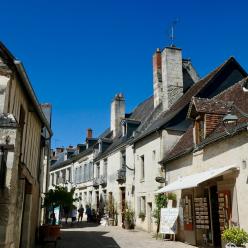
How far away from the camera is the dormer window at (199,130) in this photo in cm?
1212

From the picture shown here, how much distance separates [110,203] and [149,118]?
6.66 m

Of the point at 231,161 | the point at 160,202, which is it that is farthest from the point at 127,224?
the point at 231,161

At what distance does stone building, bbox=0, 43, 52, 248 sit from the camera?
5.29 metres

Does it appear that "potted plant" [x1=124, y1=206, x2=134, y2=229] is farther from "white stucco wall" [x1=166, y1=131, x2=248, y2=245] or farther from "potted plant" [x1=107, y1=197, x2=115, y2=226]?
"white stucco wall" [x1=166, y1=131, x2=248, y2=245]

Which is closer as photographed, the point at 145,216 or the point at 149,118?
the point at 145,216

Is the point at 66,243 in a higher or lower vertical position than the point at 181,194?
lower

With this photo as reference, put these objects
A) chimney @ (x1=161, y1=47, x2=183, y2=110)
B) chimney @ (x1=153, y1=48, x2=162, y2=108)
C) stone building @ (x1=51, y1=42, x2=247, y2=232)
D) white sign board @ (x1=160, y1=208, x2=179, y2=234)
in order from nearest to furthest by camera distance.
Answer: white sign board @ (x1=160, y1=208, x2=179, y2=234) → stone building @ (x1=51, y1=42, x2=247, y2=232) → chimney @ (x1=161, y1=47, x2=183, y2=110) → chimney @ (x1=153, y1=48, x2=162, y2=108)

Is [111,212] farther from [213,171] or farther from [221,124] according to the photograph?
[213,171]

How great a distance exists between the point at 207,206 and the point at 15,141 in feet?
25.7

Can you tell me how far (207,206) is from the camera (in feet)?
37.2

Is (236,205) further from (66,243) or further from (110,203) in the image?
(110,203)

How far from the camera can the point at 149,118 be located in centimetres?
1962

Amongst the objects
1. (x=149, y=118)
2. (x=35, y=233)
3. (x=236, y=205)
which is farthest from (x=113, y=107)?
(x=236, y=205)

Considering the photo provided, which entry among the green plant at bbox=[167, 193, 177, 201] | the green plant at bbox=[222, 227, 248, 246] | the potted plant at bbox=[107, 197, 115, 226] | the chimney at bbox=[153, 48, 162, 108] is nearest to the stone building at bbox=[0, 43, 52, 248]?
the green plant at bbox=[222, 227, 248, 246]
